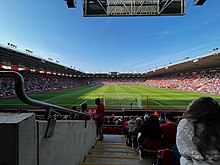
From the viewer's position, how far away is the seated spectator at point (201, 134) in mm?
1201

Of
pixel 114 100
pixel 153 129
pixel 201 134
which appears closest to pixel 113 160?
pixel 153 129

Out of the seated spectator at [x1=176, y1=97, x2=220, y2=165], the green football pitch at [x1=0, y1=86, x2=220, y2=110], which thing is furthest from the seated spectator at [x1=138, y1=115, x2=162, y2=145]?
the green football pitch at [x1=0, y1=86, x2=220, y2=110]

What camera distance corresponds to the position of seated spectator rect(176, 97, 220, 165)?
1201mm

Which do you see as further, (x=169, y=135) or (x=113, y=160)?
(x=113, y=160)

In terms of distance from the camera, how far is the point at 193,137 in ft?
4.09

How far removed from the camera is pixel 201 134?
4.03ft

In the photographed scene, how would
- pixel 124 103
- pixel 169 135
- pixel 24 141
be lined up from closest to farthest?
pixel 24 141 → pixel 169 135 → pixel 124 103

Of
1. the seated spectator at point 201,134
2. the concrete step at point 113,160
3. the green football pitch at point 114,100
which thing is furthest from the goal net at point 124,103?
the seated spectator at point 201,134

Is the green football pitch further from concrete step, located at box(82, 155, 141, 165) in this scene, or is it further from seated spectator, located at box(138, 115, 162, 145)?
seated spectator, located at box(138, 115, 162, 145)

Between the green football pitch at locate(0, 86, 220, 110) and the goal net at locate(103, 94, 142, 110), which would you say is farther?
the green football pitch at locate(0, 86, 220, 110)

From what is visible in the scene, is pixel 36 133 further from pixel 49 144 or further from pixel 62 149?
pixel 62 149

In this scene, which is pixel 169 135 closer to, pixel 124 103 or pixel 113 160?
pixel 113 160

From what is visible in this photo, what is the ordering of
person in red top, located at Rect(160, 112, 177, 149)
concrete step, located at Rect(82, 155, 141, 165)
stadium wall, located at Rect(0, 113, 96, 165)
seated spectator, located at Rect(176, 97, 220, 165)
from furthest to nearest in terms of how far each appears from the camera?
concrete step, located at Rect(82, 155, 141, 165) → person in red top, located at Rect(160, 112, 177, 149) → seated spectator, located at Rect(176, 97, 220, 165) → stadium wall, located at Rect(0, 113, 96, 165)

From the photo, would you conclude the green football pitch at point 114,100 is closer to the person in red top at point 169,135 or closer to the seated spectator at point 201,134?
the person in red top at point 169,135
